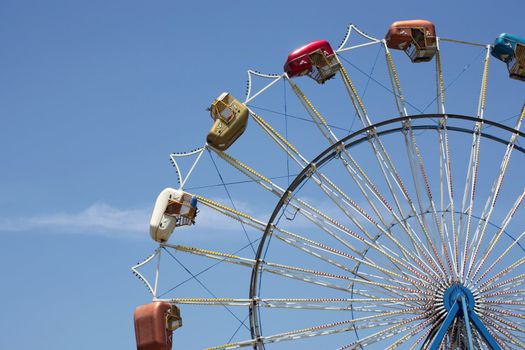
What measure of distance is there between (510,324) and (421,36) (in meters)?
8.08

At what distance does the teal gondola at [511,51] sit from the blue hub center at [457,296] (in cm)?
682

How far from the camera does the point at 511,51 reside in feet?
86.8

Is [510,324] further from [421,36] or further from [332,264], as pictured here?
[421,36]

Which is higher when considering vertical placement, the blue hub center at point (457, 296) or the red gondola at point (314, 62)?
the red gondola at point (314, 62)

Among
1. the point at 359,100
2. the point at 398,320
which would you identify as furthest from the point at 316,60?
the point at 398,320

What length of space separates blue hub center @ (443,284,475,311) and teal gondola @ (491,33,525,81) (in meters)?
6.82

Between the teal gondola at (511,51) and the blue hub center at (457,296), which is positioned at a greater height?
the teal gondola at (511,51)

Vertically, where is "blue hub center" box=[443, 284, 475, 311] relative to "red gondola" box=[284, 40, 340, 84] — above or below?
below

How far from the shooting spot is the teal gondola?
86.8 ft

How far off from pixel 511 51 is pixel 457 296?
7342mm

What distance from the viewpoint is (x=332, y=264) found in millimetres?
23922

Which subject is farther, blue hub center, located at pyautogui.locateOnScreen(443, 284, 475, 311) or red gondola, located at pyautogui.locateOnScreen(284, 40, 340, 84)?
red gondola, located at pyautogui.locateOnScreen(284, 40, 340, 84)

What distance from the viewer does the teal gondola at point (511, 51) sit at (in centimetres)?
2645

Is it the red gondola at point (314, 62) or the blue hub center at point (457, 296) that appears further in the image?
the red gondola at point (314, 62)
